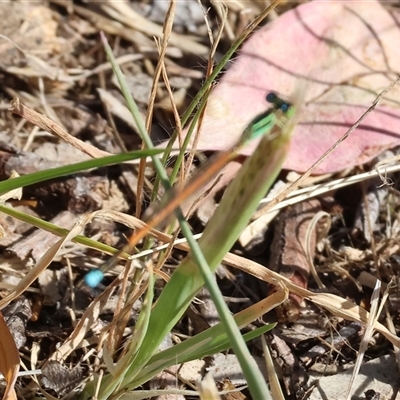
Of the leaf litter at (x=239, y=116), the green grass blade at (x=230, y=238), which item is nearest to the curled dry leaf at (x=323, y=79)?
the leaf litter at (x=239, y=116)

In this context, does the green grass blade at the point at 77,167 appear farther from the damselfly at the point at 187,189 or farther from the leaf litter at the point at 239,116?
the leaf litter at the point at 239,116

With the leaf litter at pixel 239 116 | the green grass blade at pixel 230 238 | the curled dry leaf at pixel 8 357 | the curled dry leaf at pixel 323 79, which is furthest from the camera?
the curled dry leaf at pixel 323 79

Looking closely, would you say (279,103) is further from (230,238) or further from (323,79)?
(323,79)

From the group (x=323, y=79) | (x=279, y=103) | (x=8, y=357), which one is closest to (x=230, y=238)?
(x=279, y=103)

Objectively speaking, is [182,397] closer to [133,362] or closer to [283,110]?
[133,362]

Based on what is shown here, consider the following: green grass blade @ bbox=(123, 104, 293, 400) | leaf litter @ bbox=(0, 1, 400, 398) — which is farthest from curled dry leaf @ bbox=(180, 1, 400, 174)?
green grass blade @ bbox=(123, 104, 293, 400)

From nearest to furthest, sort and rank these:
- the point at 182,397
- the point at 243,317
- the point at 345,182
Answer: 1. the point at 243,317
2. the point at 182,397
3. the point at 345,182

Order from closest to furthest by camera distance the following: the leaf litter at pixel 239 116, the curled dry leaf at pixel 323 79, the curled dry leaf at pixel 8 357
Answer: the curled dry leaf at pixel 8 357 < the leaf litter at pixel 239 116 < the curled dry leaf at pixel 323 79

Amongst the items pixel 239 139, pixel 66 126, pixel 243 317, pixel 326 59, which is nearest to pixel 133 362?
pixel 243 317
